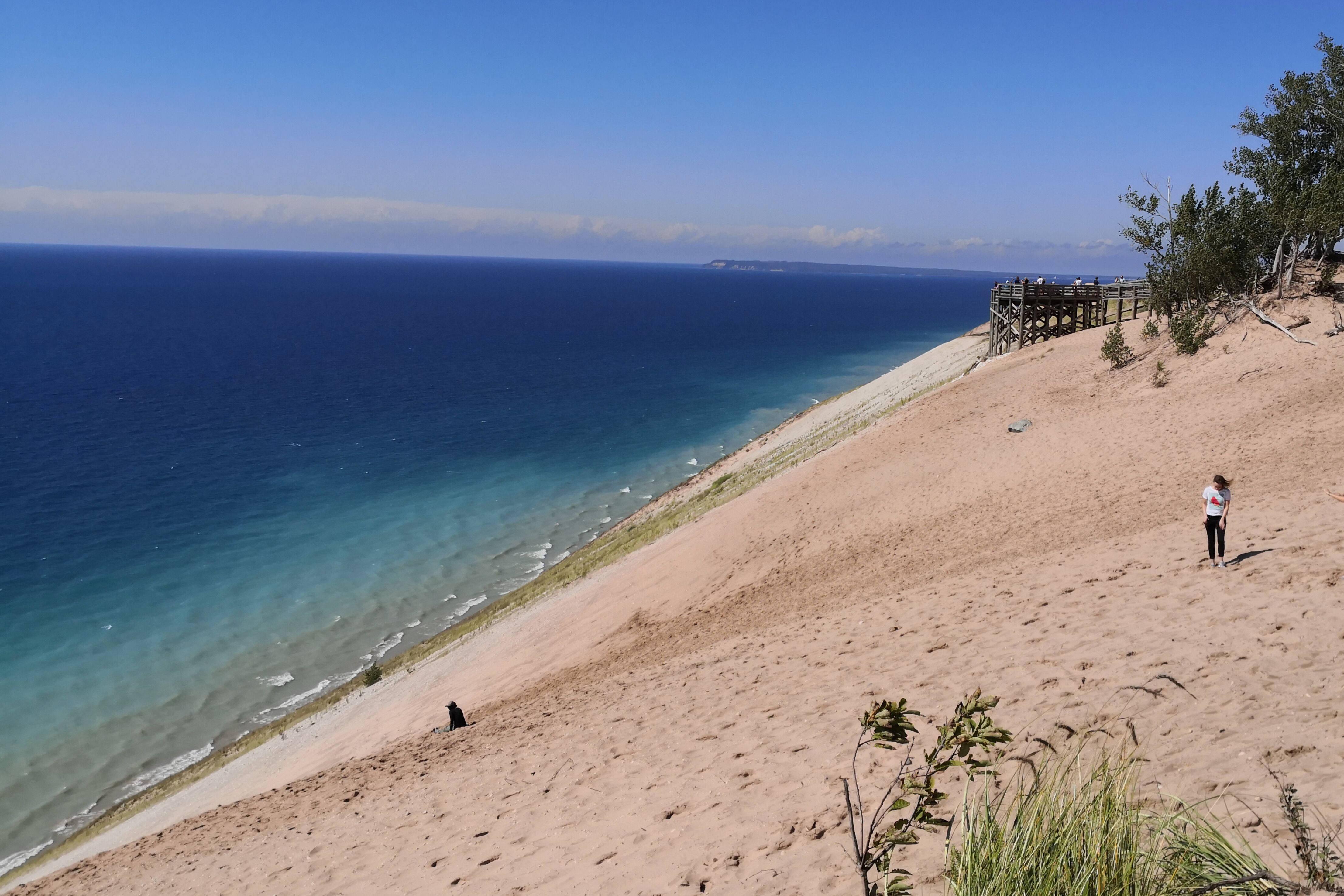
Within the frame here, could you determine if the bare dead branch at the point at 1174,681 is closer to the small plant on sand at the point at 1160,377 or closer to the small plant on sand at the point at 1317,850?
the small plant on sand at the point at 1317,850

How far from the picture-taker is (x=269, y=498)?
126 ft

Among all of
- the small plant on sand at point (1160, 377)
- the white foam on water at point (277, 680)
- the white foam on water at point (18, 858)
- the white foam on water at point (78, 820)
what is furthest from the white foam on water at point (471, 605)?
the small plant on sand at point (1160, 377)

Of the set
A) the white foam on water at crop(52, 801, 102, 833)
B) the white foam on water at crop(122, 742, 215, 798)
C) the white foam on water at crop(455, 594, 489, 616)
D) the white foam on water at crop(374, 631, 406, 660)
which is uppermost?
the white foam on water at crop(455, 594, 489, 616)

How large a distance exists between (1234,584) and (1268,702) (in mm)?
3562

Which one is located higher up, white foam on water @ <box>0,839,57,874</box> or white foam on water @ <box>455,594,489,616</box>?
white foam on water @ <box>455,594,489,616</box>

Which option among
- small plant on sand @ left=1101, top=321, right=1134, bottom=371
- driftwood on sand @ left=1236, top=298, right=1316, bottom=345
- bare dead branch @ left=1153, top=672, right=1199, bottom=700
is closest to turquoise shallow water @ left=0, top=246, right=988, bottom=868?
small plant on sand @ left=1101, top=321, right=1134, bottom=371

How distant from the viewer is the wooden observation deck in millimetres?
36781

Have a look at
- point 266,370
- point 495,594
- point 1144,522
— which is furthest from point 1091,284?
point 266,370

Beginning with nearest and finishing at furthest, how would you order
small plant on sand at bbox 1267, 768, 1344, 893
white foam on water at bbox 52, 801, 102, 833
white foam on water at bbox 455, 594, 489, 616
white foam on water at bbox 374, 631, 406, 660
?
small plant on sand at bbox 1267, 768, 1344, 893
white foam on water at bbox 52, 801, 102, 833
white foam on water at bbox 374, 631, 406, 660
white foam on water at bbox 455, 594, 489, 616

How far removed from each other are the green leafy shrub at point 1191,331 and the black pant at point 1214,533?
15273 millimetres

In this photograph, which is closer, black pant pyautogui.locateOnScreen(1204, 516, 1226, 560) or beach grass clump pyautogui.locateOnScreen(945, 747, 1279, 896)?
beach grass clump pyautogui.locateOnScreen(945, 747, 1279, 896)

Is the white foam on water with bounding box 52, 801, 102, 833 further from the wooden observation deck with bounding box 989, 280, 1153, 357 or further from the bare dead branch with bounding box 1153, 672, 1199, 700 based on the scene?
the wooden observation deck with bounding box 989, 280, 1153, 357

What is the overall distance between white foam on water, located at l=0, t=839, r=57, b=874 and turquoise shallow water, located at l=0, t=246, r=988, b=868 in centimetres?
18

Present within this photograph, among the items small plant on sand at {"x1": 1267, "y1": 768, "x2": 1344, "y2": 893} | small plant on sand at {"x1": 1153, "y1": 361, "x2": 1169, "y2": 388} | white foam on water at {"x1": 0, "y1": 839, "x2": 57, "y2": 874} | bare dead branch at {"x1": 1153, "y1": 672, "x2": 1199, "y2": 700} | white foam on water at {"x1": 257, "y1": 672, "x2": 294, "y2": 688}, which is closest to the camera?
small plant on sand at {"x1": 1267, "y1": 768, "x2": 1344, "y2": 893}
